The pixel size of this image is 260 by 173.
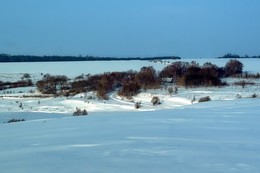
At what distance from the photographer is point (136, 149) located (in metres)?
5.01

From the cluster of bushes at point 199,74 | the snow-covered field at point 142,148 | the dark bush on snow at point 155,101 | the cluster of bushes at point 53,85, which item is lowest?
the cluster of bushes at point 53,85

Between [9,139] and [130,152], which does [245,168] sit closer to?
[130,152]

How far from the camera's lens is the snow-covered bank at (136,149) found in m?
4.12

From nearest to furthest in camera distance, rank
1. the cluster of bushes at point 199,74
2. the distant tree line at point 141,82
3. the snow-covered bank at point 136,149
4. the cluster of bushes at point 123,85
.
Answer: the snow-covered bank at point 136,149, the cluster of bushes at point 123,85, the distant tree line at point 141,82, the cluster of bushes at point 199,74

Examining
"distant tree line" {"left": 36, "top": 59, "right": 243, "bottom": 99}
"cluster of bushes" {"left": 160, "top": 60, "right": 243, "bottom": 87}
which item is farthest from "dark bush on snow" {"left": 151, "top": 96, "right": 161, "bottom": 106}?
"cluster of bushes" {"left": 160, "top": 60, "right": 243, "bottom": 87}

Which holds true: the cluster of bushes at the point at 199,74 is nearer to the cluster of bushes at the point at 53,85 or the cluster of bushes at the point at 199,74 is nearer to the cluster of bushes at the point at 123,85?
the cluster of bushes at the point at 123,85

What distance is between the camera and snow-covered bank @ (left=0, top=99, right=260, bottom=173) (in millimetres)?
4121

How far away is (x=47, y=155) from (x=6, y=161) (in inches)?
18.2

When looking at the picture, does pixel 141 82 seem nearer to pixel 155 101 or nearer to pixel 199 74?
pixel 199 74

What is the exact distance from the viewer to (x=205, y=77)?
32.1m

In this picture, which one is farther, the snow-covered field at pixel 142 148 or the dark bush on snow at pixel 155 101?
the dark bush on snow at pixel 155 101

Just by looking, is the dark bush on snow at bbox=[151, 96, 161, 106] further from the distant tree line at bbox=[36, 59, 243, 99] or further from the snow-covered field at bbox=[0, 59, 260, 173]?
the snow-covered field at bbox=[0, 59, 260, 173]

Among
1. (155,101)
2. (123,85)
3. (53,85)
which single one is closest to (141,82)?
(123,85)

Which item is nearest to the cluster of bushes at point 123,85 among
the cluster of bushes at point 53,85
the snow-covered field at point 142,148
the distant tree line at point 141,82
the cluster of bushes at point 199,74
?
the distant tree line at point 141,82
